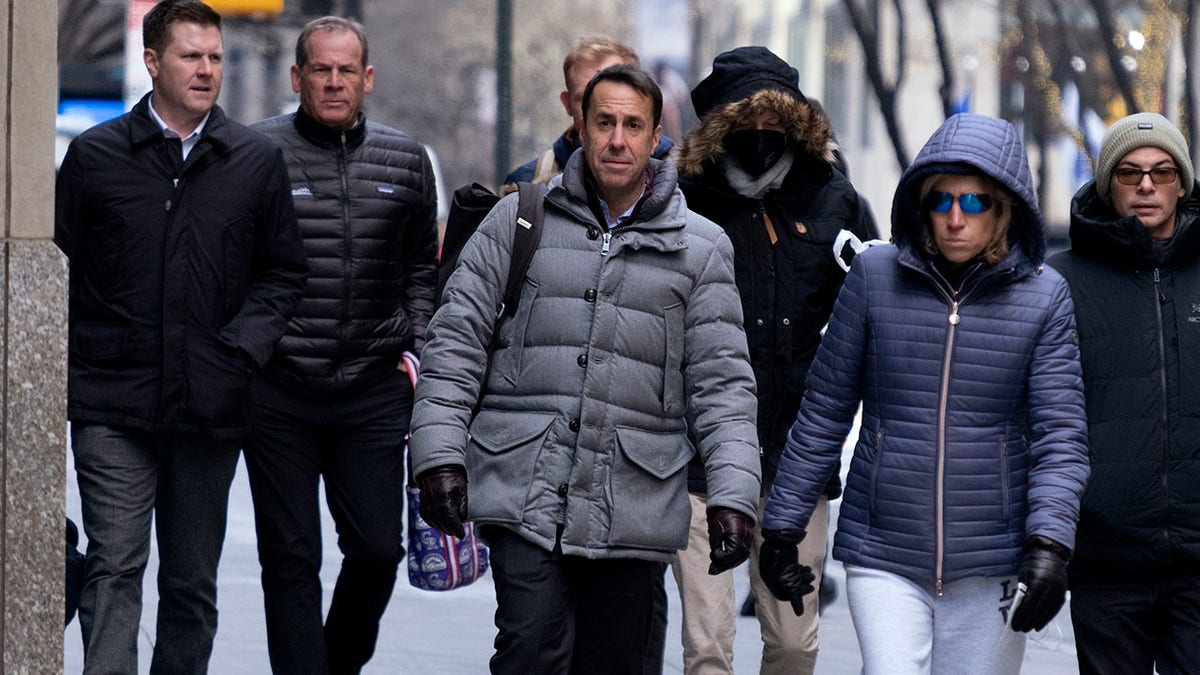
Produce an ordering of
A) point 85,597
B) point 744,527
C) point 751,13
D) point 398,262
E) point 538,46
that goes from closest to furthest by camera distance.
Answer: point 744,527 → point 85,597 → point 398,262 → point 538,46 → point 751,13

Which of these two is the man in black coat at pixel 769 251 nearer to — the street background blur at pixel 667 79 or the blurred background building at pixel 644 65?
the street background blur at pixel 667 79

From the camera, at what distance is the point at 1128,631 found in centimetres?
563

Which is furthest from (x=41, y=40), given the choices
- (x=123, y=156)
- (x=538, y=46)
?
(x=538, y=46)

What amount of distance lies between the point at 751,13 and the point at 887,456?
6329cm

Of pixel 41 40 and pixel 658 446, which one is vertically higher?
pixel 41 40

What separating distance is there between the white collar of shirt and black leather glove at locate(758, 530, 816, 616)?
1979 millimetres

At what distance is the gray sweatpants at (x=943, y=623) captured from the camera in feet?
17.0

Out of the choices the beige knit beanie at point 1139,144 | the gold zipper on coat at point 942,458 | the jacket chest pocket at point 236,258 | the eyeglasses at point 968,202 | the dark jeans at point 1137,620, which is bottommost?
the dark jeans at point 1137,620

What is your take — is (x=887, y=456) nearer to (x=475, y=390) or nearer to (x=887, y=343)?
(x=887, y=343)

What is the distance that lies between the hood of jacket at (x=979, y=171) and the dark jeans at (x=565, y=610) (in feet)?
3.37

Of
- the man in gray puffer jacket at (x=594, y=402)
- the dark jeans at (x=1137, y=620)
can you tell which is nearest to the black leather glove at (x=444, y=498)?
the man in gray puffer jacket at (x=594, y=402)

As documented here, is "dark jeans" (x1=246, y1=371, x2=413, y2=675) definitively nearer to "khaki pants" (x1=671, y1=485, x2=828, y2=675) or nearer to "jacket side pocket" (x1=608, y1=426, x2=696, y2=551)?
"khaki pants" (x1=671, y1=485, x2=828, y2=675)

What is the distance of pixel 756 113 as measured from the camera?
634 cm

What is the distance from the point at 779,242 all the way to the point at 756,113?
0.37 metres
